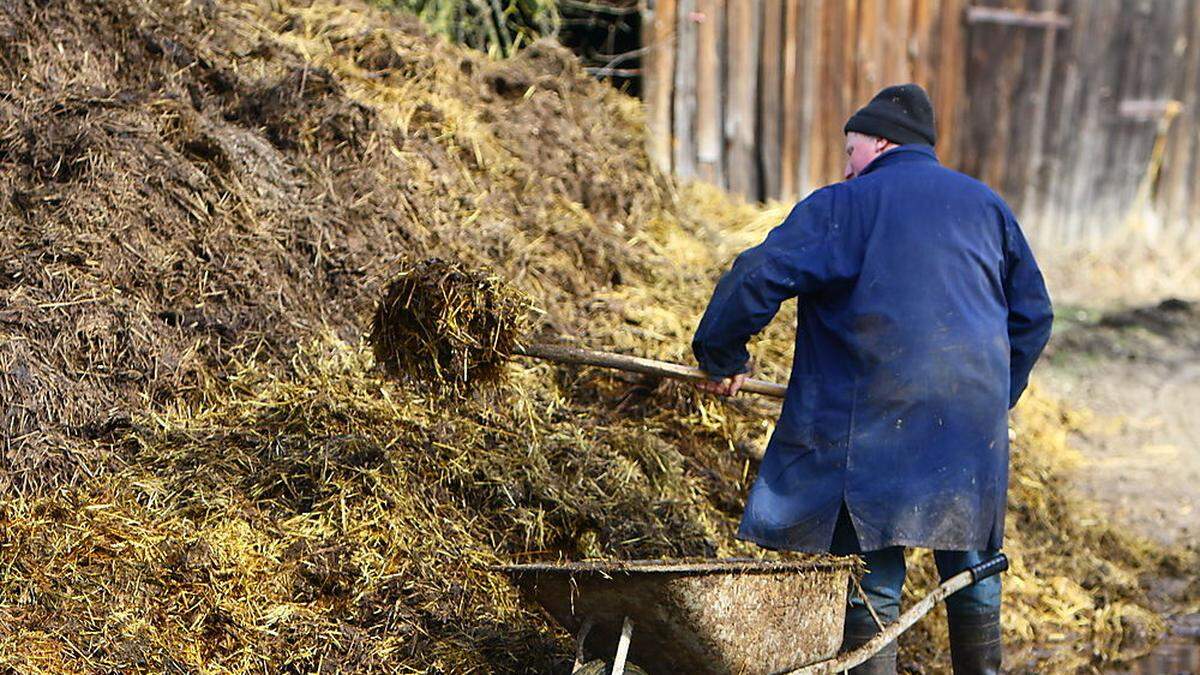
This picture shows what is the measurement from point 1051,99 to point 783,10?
3.27 m

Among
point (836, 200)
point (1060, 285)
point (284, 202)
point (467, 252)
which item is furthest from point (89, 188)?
point (1060, 285)

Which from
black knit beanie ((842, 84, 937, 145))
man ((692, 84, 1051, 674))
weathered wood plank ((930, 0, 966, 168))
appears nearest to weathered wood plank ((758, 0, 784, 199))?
weathered wood plank ((930, 0, 966, 168))

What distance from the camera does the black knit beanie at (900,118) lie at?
474 centimetres

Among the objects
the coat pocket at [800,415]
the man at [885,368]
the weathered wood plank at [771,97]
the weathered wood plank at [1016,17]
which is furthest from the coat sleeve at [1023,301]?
the weathered wood plank at [1016,17]

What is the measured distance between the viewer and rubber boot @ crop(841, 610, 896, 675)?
4.46 m

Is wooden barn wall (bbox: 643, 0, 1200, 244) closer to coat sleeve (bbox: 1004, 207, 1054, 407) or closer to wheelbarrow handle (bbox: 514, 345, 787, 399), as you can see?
wheelbarrow handle (bbox: 514, 345, 787, 399)

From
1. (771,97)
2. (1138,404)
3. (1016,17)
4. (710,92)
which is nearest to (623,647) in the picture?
(1138,404)

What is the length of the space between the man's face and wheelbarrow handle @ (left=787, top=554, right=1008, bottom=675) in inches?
56.0

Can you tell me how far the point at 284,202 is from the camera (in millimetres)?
6547

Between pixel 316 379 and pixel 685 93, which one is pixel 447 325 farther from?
pixel 685 93

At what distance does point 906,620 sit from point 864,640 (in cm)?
37

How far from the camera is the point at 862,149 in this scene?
480cm

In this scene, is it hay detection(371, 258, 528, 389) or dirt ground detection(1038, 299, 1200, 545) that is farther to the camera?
dirt ground detection(1038, 299, 1200, 545)

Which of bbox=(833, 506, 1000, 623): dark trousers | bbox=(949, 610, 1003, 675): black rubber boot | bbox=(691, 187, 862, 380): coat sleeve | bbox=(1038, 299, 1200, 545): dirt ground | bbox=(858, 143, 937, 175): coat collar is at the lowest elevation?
bbox=(1038, 299, 1200, 545): dirt ground
